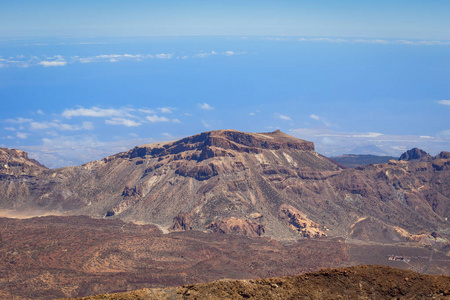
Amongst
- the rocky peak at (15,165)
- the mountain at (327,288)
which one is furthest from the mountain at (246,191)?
the mountain at (327,288)

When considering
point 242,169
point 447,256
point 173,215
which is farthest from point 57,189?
point 447,256

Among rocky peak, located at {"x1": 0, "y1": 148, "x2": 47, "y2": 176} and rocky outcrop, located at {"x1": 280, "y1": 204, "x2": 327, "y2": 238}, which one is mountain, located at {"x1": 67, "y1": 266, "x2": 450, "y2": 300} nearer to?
rocky outcrop, located at {"x1": 280, "y1": 204, "x2": 327, "y2": 238}

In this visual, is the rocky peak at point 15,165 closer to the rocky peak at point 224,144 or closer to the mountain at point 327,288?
the rocky peak at point 224,144

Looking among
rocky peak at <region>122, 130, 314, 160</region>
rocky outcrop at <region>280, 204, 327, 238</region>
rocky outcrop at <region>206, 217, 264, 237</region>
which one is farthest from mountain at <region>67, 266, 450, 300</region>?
rocky peak at <region>122, 130, 314, 160</region>

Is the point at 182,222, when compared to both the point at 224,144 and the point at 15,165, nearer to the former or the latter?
the point at 224,144

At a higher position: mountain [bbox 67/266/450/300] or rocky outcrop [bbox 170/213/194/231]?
mountain [bbox 67/266/450/300]

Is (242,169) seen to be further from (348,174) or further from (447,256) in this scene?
(447,256)
